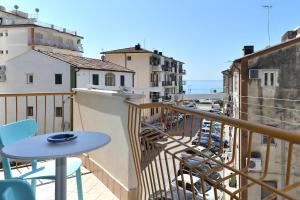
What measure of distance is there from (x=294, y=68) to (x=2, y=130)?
11950 mm

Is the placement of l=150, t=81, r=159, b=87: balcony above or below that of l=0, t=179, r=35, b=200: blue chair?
above

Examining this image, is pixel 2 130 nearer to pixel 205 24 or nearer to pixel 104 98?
pixel 104 98

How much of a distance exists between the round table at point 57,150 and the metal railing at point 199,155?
42 centimetres

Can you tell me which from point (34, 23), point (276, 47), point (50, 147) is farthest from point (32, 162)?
point (34, 23)

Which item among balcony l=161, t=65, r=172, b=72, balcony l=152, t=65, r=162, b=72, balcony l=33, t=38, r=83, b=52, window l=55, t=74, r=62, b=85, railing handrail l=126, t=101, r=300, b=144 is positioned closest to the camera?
railing handrail l=126, t=101, r=300, b=144

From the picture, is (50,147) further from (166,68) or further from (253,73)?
(166,68)

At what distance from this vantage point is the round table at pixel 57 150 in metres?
1.61

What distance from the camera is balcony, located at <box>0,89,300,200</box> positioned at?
3.86ft

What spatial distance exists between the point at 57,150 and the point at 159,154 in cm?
74

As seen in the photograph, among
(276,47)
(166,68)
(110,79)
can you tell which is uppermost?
(166,68)

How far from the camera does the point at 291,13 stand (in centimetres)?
1955

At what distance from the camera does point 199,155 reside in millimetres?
1366

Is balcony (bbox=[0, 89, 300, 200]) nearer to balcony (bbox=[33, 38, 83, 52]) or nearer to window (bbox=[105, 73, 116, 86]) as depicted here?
window (bbox=[105, 73, 116, 86])

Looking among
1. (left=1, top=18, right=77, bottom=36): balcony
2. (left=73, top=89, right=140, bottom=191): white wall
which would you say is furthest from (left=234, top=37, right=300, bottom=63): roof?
(left=1, top=18, right=77, bottom=36): balcony
